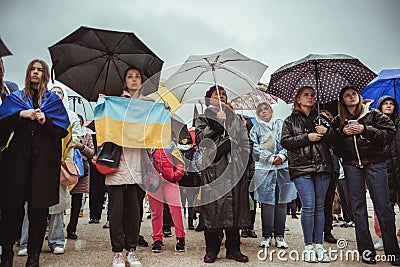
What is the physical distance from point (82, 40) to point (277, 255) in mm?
3467

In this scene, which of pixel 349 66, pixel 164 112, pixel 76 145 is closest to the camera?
pixel 164 112

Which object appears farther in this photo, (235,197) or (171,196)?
(171,196)

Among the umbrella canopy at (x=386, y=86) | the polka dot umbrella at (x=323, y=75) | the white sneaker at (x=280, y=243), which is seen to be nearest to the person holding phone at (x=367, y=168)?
the polka dot umbrella at (x=323, y=75)

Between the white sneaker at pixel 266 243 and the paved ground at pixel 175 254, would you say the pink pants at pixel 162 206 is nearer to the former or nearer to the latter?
the paved ground at pixel 175 254

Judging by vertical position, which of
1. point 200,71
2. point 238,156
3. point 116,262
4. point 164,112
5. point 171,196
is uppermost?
point 200,71

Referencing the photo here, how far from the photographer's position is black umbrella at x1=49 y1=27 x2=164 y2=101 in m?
4.84

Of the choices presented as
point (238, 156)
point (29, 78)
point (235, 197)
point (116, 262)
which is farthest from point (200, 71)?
point (116, 262)

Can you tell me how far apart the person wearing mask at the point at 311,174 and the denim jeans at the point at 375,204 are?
0.33 metres

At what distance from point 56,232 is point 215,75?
282 centimetres

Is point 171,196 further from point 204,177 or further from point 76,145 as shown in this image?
point 76,145

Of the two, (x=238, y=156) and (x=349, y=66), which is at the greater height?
(x=349, y=66)

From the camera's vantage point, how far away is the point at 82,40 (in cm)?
486

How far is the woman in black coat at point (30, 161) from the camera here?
394 centimetres

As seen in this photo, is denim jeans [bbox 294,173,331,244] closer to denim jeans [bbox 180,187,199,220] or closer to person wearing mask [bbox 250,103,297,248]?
person wearing mask [bbox 250,103,297,248]
